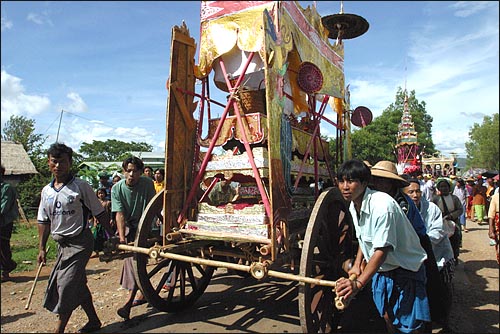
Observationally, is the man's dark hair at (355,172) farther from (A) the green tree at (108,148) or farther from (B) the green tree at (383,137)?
(A) the green tree at (108,148)

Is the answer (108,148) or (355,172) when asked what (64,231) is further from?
(108,148)

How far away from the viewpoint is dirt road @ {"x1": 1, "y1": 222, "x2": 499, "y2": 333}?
3512mm

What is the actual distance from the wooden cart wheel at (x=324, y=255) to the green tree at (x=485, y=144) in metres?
34.4

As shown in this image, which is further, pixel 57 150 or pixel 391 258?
pixel 57 150

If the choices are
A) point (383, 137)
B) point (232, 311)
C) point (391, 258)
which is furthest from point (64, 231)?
point (383, 137)

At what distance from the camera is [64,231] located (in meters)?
3.20

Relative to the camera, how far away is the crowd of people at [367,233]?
231 cm

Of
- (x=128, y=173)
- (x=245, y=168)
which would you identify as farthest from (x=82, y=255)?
(x=245, y=168)

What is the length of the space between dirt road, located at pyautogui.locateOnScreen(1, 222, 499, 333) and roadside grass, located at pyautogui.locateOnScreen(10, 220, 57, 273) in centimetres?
127

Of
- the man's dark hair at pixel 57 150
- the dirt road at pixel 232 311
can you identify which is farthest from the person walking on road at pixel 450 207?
the man's dark hair at pixel 57 150

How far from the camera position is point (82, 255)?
A: 327cm

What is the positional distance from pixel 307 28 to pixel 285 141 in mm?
1679

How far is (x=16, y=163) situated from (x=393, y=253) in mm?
19287

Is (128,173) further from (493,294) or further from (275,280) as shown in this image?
(493,294)
